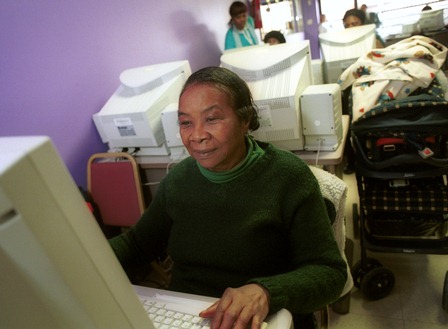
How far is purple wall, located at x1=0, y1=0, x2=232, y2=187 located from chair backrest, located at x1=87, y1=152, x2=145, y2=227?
14cm

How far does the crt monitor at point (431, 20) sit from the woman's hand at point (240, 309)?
6849mm

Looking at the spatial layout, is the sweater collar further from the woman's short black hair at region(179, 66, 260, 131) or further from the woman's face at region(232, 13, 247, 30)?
the woman's face at region(232, 13, 247, 30)

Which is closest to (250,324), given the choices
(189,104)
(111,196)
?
(189,104)

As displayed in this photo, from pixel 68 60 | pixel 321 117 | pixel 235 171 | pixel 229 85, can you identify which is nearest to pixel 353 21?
pixel 321 117

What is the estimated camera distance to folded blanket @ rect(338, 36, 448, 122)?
180cm

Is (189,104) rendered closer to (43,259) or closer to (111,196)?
(43,259)

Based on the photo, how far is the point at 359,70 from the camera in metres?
2.10

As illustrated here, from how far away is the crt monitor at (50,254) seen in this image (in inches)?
9.8

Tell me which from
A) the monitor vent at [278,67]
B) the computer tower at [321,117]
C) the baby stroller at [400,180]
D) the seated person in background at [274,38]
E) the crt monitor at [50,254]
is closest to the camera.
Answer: the crt monitor at [50,254]

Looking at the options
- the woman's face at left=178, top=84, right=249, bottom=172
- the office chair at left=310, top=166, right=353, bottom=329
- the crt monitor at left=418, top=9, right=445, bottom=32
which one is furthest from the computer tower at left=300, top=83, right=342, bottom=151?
the crt monitor at left=418, top=9, right=445, bottom=32

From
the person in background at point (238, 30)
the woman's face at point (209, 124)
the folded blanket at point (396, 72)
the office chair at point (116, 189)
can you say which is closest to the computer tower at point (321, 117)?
the folded blanket at point (396, 72)

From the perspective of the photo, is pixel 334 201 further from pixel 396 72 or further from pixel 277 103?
pixel 396 72

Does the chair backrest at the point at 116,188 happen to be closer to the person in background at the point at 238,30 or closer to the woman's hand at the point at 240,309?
the woman's hand at the point at 240,309

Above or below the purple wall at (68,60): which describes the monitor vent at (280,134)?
below
